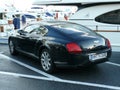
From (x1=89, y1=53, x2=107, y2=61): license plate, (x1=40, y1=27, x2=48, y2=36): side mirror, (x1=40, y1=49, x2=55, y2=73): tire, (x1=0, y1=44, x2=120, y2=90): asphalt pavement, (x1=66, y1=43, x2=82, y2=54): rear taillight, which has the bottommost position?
(x1=0, y1=44, x2=120, y2=90): asphalt pavement

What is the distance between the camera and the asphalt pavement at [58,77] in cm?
665

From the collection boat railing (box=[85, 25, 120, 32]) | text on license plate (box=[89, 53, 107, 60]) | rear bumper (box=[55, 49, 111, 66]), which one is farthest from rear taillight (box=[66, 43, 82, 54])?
boat railing (box=[85, 25, 120, 32])

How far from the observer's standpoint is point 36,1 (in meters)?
18.3

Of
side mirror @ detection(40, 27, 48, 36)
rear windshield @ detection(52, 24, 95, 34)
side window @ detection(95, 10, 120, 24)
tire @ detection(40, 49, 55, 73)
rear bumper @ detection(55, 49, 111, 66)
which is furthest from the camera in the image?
side window @ detection(95, 10, 120, 24)

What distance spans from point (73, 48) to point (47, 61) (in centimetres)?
108

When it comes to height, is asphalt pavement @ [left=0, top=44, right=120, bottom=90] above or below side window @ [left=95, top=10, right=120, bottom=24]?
below

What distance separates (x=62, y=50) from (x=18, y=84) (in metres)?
1.44

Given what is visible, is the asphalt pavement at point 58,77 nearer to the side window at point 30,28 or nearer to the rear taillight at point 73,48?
the rear taillight at point 73,48

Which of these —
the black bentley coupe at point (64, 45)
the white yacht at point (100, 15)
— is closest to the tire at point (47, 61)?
the black bentley coupe at point (64, 45)

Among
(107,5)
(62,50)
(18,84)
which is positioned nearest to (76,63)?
(62,50)

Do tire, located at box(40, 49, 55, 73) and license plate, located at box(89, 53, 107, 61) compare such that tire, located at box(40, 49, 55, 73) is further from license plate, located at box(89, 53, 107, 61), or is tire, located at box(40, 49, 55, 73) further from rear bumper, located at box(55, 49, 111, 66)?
license plate, located at box(89, 53, 107, 61)

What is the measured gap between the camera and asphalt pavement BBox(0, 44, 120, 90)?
6648 millimetres

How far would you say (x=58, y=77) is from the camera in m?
7.51

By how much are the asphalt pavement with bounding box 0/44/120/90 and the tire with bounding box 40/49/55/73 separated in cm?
15
